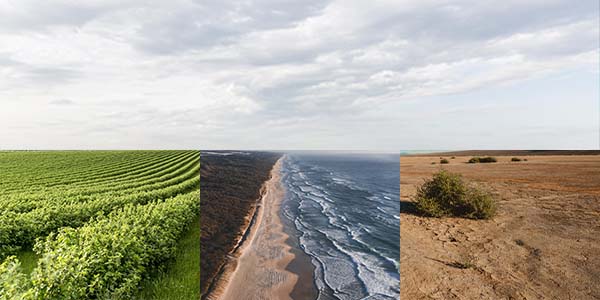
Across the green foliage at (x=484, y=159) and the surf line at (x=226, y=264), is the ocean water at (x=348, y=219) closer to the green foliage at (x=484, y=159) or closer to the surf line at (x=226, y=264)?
the surf line at (x=226, y=264)

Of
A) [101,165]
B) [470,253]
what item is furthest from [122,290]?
[101,165]

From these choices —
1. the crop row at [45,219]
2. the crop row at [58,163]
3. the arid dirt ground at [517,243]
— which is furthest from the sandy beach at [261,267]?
the crop row at [58,163]

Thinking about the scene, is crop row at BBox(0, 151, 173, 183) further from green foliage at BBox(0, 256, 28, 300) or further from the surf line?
the surf line

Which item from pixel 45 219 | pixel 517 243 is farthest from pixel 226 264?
pixel 517 243

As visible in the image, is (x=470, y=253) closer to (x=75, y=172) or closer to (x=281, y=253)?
(x=281, y=253)

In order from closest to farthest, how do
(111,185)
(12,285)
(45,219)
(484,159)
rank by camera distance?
(12,285) < (45,219) < (111,185) < (484,159)

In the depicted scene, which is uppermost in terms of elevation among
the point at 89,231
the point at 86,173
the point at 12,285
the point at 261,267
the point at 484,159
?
the point at 484,159

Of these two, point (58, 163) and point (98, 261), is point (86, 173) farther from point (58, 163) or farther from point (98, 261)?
point (98, 261)

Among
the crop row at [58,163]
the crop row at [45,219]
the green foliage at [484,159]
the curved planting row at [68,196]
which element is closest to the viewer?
the crop row at [45,219]
